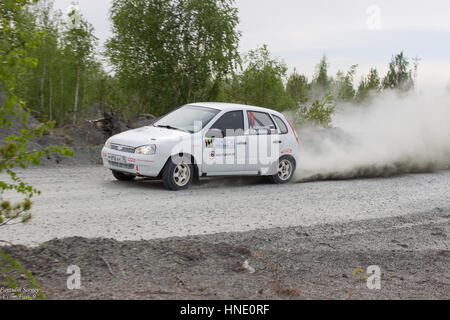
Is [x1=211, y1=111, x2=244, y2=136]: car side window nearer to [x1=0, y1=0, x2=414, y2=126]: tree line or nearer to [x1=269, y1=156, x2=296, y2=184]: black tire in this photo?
[x1=269, y1=156, x2=296, y2=184]: black tire

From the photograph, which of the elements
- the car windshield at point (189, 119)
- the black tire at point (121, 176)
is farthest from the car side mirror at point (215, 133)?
the black tire at point (121, 176)

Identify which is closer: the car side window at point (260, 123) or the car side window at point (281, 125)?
the car side window at point (260, 123)

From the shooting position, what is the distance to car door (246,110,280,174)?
11.6 m

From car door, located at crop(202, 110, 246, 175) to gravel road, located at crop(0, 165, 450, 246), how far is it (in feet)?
1.62

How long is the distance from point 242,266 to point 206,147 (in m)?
5.65

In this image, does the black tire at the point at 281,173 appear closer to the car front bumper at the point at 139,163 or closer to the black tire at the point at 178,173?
the black tire at the point at 178,173

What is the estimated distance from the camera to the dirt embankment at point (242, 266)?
15.1 ft

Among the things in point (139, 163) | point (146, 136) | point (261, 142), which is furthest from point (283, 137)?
point (139, 163)

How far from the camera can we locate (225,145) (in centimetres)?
1114

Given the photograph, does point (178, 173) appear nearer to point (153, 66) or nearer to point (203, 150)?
point (203, 150)

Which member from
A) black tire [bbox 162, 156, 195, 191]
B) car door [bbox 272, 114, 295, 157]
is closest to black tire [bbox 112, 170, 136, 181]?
black tire [bbox 162, 156, 195, 191]

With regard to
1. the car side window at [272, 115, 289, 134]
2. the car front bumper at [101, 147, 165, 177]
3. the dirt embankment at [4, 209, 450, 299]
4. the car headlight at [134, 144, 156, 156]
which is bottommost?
the dirt embankment at [4, 209, 450, 299]
